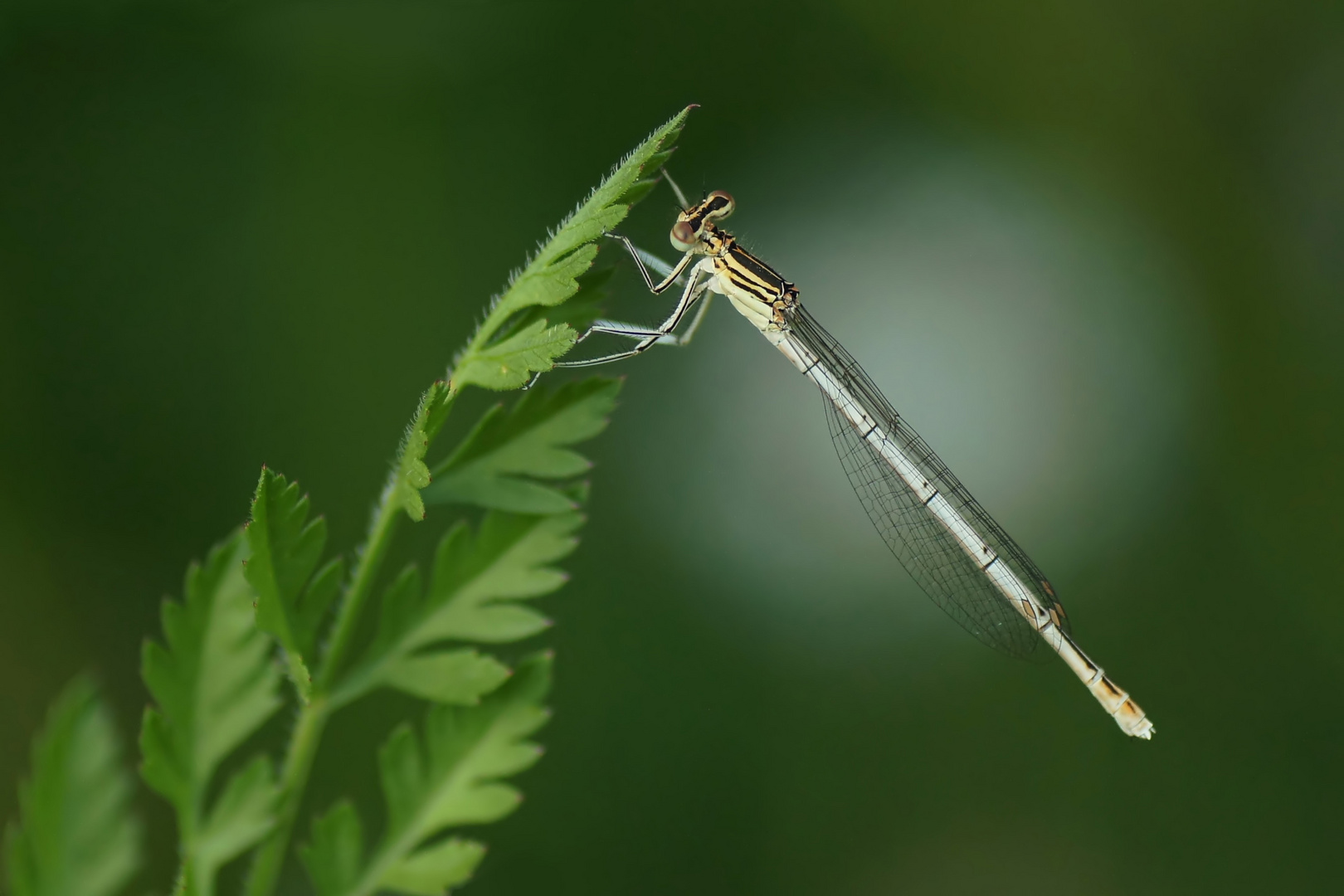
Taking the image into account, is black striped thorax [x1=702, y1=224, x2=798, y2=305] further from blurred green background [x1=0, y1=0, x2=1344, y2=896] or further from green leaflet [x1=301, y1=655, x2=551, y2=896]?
green leaflet [x1=301, y1=655, x2=551, y2=896]

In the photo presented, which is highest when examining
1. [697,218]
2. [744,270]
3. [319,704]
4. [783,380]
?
[697,218]

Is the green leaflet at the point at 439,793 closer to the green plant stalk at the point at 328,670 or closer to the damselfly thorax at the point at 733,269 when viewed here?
the green plant stalk at the point at 328,670

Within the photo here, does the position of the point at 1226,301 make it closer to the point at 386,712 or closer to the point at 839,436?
the point at 839,436

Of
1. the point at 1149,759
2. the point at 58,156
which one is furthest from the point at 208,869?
the point at 1149,759

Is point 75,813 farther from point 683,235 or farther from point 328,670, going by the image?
point 683,235

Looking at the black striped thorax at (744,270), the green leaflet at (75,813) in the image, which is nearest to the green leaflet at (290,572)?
the green leaflet at (75,813)

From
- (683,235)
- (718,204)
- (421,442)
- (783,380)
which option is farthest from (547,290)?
(783,380)
